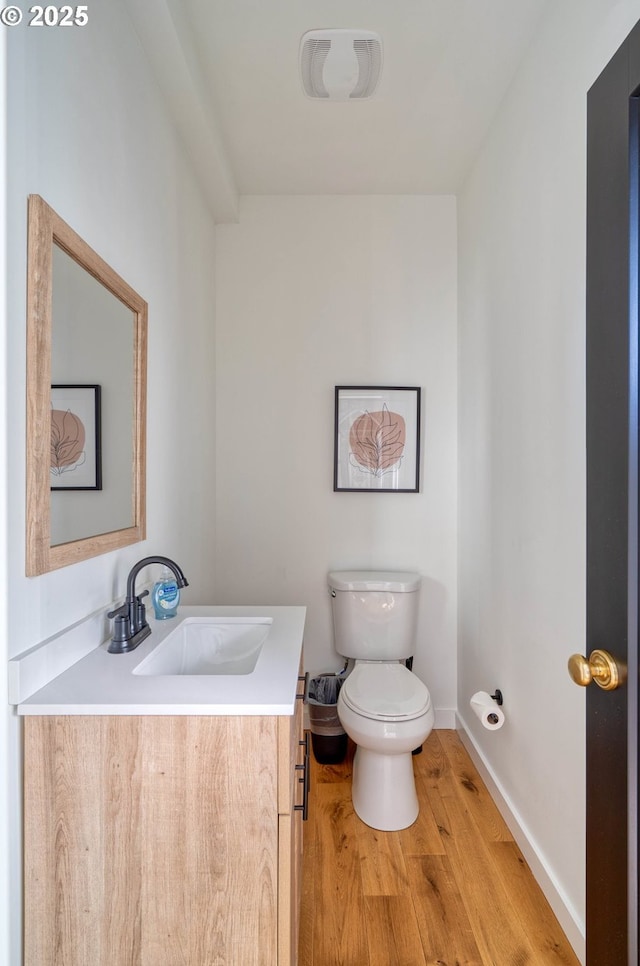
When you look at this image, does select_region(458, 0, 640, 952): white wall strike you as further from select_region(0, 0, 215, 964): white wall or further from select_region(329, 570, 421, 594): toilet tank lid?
select_region(0, 0, 215, 964): white wall

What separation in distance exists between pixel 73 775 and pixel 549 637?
4.12ft

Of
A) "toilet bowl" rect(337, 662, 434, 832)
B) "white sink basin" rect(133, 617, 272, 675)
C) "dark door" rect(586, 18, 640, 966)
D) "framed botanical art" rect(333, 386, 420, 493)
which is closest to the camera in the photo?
"dark door" rect(586, 18, 640, 966)

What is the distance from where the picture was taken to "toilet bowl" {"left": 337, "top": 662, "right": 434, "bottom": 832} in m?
1.79

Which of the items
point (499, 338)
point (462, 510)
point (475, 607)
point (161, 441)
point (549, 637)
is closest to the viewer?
point (549, 637)

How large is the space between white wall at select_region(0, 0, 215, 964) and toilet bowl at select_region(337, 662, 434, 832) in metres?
0.78

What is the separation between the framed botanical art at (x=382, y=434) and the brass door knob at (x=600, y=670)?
5.80ft

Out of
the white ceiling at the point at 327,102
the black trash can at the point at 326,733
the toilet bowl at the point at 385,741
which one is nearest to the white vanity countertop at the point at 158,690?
the toilet bowl at the point at 385,741

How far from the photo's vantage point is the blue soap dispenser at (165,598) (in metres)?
1.51

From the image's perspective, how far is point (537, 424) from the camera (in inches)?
63.6

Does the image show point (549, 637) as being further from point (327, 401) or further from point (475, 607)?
point (327, 401)

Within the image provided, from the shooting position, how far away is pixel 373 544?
257 cm

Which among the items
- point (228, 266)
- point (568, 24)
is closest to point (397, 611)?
point (228, 266)

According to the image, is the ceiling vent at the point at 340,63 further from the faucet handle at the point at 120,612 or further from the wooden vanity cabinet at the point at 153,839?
the wooden vanity cabinet at the point at 153,839

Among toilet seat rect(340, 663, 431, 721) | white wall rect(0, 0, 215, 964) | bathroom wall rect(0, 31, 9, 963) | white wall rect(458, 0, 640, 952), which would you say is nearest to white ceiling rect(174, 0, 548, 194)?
white wall rect(458, 0, 640, 952)
